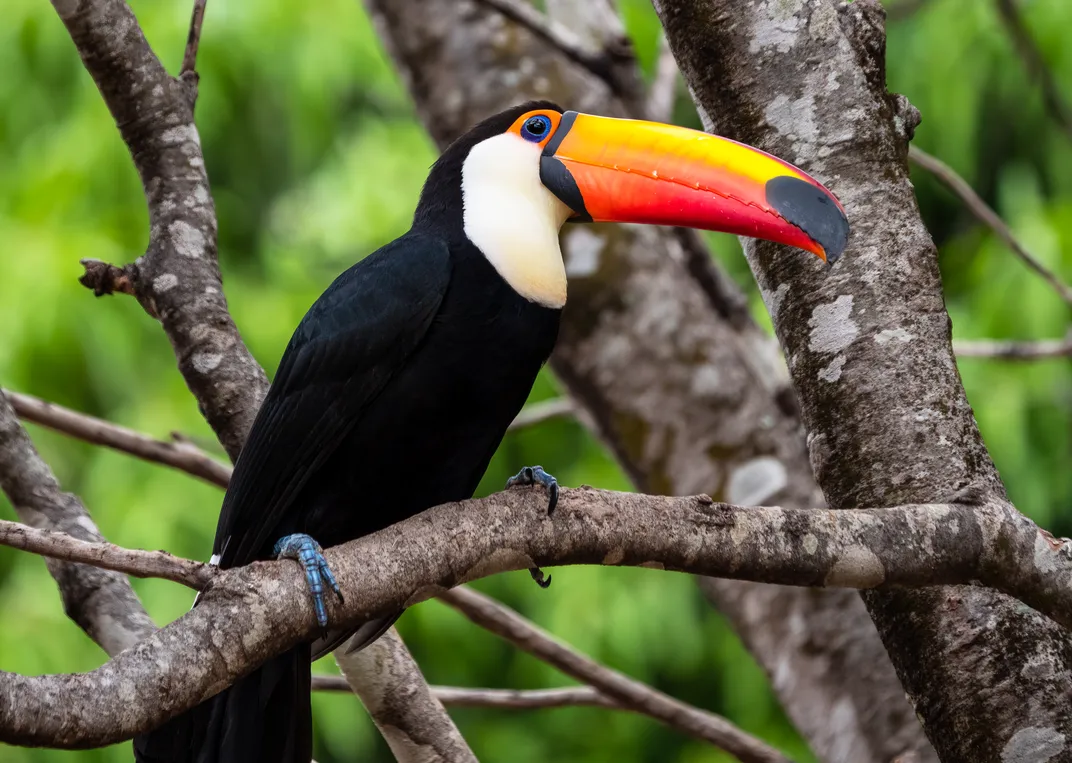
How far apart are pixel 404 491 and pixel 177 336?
0.48m

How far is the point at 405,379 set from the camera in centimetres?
211

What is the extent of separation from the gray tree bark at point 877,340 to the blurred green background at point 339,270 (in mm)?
2920

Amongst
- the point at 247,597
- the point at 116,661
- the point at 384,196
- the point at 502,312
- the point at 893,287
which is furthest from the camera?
the point at 384,196

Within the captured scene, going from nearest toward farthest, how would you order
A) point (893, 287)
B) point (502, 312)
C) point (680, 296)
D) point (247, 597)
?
1. point (247, 597)
2. point (893, 287)
3. point (502, 312)
4. point (680, 296)

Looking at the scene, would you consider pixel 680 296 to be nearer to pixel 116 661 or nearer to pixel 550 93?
pixel 550 93

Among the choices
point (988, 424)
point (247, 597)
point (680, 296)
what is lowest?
point (247, 597)

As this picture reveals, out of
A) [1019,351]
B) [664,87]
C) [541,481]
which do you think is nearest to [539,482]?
[541,481]

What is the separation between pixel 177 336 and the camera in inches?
87.0

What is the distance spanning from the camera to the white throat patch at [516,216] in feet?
7.10

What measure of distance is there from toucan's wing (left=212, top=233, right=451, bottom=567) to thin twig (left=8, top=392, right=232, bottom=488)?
418mm

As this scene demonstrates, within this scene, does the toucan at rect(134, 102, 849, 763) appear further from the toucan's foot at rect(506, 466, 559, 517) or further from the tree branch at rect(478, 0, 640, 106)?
the tree branch at rect(478, 0, 640, 106)

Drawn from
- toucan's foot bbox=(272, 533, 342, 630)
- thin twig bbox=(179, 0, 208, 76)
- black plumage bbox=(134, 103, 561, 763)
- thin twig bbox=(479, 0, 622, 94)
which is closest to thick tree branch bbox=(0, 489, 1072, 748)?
toucan's foot bbox=(272, 533, 342, 630)

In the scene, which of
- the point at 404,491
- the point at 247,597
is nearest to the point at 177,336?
the point at 404,491

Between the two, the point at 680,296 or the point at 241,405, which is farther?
the point at 680,296
